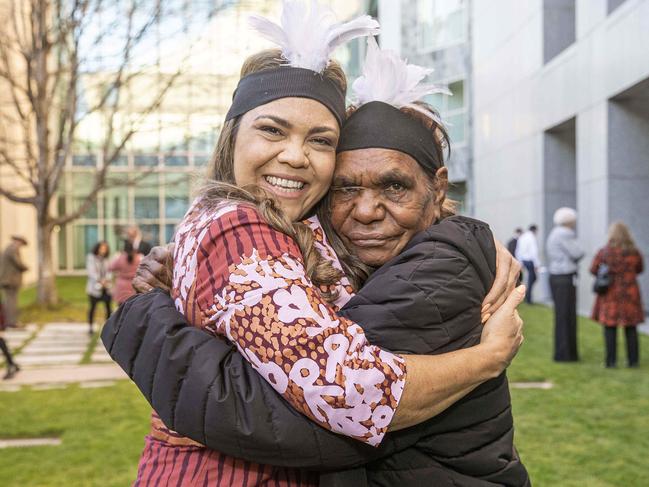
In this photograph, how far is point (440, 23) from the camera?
85.5 ft

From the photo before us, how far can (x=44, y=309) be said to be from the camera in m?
16.0

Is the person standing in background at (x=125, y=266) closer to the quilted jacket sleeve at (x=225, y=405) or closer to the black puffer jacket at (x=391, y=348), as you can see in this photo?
the black puffer jacket at (x=391, y=348)

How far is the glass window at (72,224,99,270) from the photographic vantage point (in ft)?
115

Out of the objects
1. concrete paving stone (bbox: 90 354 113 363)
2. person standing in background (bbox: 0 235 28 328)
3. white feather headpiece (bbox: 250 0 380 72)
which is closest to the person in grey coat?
concrete paving stone (bbox: 90 354 113 363)

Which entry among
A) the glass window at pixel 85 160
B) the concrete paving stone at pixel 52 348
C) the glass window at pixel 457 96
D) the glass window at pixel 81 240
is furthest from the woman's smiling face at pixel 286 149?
the glass window at pixel 81 240

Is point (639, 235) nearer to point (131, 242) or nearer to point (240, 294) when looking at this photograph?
point (131, 242)

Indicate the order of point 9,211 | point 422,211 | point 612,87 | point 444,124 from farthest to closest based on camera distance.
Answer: point 9,211
point 612,87
point 444,124
point 422,211

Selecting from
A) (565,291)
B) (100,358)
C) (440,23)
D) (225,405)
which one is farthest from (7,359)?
(440,23)

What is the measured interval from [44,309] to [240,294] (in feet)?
52.6

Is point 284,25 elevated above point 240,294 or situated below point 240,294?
above

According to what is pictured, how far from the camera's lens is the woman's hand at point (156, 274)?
1919 millimetres

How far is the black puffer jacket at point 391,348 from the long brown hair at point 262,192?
0.42 ft

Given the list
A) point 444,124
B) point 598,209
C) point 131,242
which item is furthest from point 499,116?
point 444,124

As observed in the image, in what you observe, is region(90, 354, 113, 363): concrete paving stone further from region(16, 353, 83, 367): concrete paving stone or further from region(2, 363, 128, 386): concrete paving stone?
region(2, 363, 128, 386): concrete paving stone
